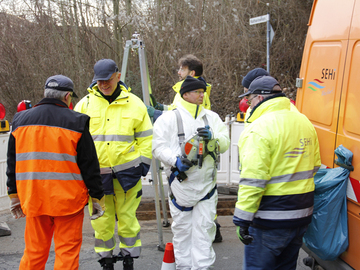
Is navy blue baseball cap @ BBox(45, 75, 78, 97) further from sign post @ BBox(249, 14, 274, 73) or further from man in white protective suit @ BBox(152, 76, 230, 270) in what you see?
sign post @ BBox(249, 14, 274, 73)

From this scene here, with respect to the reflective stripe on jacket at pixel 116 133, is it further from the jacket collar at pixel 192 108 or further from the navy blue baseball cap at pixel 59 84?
the navy blue baseball cap at pixel 59 84

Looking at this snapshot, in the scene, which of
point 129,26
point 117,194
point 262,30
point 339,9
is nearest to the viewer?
point 339,9

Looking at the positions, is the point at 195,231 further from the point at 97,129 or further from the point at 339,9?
the point at 339,9

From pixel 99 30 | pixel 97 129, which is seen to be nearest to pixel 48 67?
pixel 99 30

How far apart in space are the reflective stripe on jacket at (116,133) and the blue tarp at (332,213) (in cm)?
172

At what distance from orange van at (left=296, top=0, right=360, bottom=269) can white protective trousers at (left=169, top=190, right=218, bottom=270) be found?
1.07 meters

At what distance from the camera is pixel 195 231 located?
3342mm

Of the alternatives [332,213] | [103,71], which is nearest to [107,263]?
[103,71]

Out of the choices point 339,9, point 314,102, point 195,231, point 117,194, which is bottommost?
point 195,231

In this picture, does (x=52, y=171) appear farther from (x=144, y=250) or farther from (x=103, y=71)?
(x=144, y=250)

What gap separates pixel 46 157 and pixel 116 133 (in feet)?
2.77

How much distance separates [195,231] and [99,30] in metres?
9.78

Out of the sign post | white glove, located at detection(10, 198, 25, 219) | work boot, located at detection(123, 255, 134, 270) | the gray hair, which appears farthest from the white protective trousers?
the sign post

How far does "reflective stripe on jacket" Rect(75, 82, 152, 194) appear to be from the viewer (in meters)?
3.49
